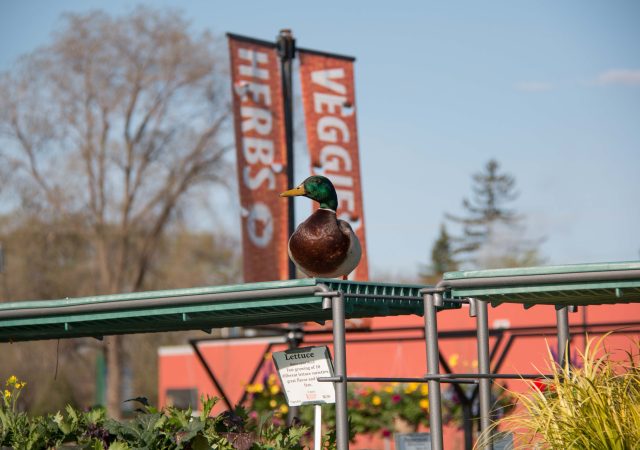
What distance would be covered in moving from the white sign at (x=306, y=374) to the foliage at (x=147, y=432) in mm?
461

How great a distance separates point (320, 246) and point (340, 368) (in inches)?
61.1

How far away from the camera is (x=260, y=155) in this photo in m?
14.1

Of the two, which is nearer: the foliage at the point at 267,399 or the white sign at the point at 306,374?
the white sign at the point at 306,374

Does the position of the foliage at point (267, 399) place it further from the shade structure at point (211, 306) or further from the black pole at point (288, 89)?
the shade structure at point (211, 306)

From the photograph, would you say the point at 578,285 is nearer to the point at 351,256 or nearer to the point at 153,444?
the point at 351,256

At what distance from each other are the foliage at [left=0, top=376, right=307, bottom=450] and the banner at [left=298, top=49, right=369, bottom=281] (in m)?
5.99

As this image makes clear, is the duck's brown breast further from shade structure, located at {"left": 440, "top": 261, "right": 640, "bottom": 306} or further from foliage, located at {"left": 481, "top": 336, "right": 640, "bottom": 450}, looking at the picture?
foliage, located at {"left": 481, "top": 336, "right": 640, "bottom": 450}

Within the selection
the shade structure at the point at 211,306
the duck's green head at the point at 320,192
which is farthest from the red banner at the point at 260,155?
the duck's green head at the point at 320,192

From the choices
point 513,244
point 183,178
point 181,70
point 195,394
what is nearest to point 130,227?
point 183,178

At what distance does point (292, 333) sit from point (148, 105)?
Result: 24661 mm

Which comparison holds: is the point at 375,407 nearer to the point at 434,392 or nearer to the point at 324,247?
the point at 324,247

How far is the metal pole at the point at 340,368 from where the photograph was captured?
21.5ft

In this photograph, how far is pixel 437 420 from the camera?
6586 millimetres

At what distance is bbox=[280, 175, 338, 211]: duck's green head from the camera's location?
341 inches
